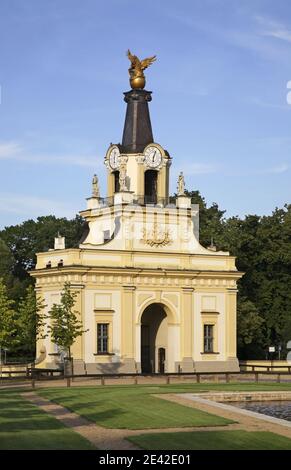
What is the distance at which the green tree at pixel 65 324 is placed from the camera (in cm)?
5934

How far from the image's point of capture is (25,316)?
206 feet

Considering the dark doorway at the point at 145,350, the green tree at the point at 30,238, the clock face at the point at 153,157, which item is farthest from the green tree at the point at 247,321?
the green tree at the point at 30,238

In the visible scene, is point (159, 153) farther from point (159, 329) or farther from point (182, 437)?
point (182, 437)

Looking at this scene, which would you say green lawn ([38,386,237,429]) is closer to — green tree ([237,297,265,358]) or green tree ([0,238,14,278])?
green tree ([237,297,265,358])

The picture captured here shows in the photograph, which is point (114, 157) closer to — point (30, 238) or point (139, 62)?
point (139, 62)

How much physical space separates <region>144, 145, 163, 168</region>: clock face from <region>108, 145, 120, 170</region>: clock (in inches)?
75.7

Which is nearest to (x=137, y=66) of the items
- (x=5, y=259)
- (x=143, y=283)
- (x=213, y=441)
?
(x=143, y=283)

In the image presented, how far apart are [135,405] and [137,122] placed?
110ft

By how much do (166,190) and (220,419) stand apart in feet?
120

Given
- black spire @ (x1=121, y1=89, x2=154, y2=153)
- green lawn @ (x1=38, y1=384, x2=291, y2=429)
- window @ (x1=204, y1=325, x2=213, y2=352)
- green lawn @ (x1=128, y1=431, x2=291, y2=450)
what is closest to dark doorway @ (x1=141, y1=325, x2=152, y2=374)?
window @ (x1=204, y1=325, x2=213, y2=352)

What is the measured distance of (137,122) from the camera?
2712 inches

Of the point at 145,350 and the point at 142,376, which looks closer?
the point at 142,376

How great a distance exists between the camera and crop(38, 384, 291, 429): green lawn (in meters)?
32.6
